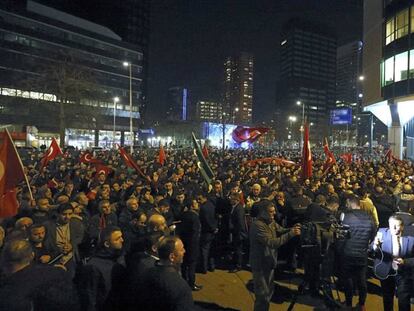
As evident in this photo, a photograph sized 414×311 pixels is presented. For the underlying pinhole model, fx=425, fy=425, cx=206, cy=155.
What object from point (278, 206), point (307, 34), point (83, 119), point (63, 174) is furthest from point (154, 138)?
point (307, 34)

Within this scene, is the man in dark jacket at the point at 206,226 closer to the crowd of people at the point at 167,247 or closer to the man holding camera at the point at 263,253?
the crowd of people at the point at 167,247

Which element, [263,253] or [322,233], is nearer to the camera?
[263,253]

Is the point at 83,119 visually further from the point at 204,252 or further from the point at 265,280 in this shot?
the point at 265,280

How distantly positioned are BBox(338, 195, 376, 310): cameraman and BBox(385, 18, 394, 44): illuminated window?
32.6 m

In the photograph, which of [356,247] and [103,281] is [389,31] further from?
[103,281]

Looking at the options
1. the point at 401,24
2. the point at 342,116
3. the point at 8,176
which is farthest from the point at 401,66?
the point at 8,176

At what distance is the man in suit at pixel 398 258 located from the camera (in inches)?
227

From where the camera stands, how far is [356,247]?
6.32m

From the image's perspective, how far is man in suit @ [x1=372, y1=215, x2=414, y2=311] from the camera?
5.77 metres

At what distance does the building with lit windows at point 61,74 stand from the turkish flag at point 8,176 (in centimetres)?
3335

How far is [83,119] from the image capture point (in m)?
46.3

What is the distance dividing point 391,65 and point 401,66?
1.50 m

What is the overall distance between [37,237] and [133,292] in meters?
2.27

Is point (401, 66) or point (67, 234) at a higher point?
point (401, 66)
